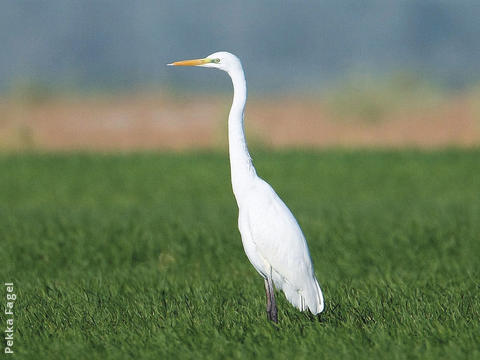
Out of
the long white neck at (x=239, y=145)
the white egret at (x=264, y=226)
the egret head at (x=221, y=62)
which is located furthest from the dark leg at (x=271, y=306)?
the egret head at (x=221, y=62)

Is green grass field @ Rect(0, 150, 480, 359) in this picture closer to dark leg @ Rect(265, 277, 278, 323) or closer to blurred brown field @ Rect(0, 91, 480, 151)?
dark leg @ Rect(265, 277, 278, 323)

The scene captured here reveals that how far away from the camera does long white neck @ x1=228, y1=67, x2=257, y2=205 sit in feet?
22.0

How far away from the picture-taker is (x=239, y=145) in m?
6.71

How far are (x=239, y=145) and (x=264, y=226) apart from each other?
0.70 metres

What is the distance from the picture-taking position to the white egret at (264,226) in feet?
21.9

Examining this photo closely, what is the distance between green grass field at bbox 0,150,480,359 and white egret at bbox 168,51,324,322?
0.34 m

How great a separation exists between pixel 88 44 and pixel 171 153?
126926mm

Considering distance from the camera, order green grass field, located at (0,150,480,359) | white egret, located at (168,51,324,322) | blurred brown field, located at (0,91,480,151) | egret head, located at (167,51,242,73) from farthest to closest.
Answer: blurred brown field, located at (0,91,480,151)
egret head, located at (167,51,242,73)
white egret, located at (168,51,324,322)
green grass field, located at (0,150,480,359)

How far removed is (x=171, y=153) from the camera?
28.8 metres

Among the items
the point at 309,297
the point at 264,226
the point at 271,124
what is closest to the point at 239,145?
the point at 264,226

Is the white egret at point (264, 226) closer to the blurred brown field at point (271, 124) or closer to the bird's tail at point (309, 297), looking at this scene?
the bird's tail at point (309, 297)

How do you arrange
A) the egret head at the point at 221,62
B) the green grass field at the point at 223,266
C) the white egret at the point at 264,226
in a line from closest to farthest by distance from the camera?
1. the green grass field at the point at 223,266
2. the white egret at the point at 264,226
3. the egret head at the point at 221,62

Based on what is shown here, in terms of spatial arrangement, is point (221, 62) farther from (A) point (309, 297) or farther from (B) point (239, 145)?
(A) point (309, 297)

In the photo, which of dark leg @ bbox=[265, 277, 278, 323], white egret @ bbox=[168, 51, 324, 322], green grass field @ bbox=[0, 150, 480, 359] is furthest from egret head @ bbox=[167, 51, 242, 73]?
green grass field @ bbox=[0, 150, 480, 359]
